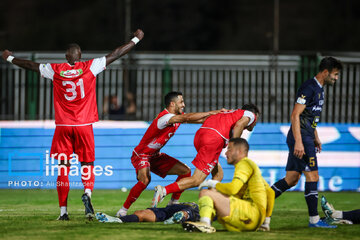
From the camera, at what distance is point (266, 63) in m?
18.4

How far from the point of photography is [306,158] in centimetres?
927

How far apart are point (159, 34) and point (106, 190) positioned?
78.5 ft

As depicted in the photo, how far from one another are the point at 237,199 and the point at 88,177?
2393mm

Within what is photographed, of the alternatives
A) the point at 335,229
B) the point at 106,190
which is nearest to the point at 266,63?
the point at 106,190

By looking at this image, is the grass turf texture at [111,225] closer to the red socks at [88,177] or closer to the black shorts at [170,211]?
the black shorts at [170,211]

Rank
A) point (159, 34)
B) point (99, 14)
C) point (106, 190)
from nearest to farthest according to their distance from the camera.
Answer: point (106, 190), point (159, 34), point (99, 14)

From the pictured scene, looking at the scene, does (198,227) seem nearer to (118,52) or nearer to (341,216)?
(341,216)

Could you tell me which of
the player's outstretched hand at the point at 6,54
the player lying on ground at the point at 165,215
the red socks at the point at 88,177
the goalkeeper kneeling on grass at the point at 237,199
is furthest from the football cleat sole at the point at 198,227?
the player's outstretched hand at the point at 6,54

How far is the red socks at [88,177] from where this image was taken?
9.56 metres

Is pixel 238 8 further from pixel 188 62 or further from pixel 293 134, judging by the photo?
pixel 293 134

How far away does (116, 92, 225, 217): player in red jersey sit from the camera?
985cm

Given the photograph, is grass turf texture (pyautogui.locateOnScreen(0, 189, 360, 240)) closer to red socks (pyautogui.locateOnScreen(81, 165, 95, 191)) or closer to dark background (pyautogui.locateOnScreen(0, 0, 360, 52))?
red socks (pyautogui.locateOnScreen(81, 165, 95, 191))

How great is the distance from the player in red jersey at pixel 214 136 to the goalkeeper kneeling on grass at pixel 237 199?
1527 millimetres

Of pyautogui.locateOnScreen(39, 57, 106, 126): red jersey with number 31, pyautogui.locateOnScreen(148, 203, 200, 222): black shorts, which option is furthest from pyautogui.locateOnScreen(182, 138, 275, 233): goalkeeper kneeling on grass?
pyautogui.locateOnScreen(39, 57, 106, 126): red jersey with number 31
